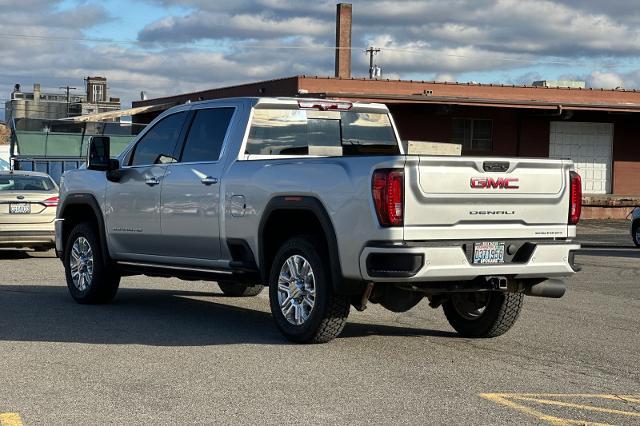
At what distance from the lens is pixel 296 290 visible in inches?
360

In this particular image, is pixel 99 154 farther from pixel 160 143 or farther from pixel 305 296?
pixel 305 296

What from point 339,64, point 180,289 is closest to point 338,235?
point 180,289

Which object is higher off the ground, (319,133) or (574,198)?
(319,133)

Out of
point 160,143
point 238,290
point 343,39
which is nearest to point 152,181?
point 160,143

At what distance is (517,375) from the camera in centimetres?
796

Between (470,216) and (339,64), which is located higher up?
(339,64)

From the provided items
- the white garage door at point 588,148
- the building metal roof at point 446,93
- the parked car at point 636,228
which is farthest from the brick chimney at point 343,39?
the parked car at point 636,228

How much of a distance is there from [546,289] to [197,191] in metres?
3.31

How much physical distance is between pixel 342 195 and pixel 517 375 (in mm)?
1909

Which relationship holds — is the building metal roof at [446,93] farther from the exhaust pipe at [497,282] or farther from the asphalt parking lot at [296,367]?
the exhaust pipe at [497,282]

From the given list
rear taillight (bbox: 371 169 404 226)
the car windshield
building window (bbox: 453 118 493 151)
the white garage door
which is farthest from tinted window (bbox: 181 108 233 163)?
the white garage door

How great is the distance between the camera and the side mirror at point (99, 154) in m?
11.6

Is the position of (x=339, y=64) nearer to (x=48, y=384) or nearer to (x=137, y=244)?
(x=137, y=244)

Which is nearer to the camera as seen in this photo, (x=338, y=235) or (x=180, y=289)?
(x=338, y=235)
